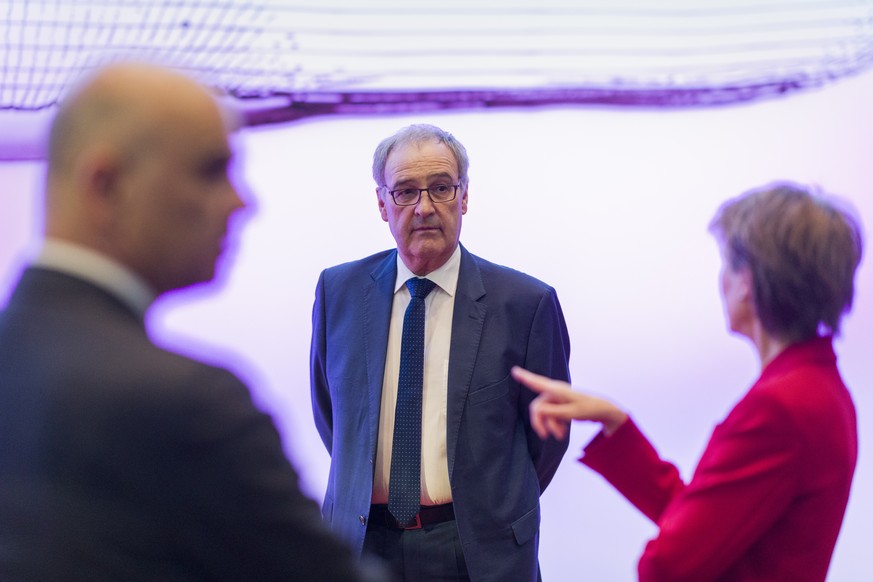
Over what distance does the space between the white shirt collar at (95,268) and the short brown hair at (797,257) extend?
939 millimetres

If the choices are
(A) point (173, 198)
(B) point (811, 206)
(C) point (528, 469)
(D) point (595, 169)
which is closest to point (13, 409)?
(A) point (173, 198)

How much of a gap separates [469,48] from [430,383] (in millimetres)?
1364

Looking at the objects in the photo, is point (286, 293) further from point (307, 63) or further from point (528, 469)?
point (528, 469)

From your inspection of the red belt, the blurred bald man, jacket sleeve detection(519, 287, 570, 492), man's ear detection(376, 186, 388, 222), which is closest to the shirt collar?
man's ear detection(376, 186, 388, 222)

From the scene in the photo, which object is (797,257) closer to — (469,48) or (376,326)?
(376,326)

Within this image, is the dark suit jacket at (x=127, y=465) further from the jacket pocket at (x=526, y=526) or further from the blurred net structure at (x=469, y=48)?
the blurred net structure at (x=469, y=48)

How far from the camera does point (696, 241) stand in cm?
322

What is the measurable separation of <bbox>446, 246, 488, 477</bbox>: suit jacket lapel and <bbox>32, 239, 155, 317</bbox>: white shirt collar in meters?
1.42

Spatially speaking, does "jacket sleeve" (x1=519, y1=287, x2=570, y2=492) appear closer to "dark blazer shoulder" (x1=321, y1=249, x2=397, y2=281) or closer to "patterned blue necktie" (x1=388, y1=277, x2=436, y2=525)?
"patterned blue necktie" (x1=388, y1=277, x2=436, y2=525)

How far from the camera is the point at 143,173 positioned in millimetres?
881

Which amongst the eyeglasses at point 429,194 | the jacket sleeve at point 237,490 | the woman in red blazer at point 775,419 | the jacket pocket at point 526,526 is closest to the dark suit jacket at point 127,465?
the jacket sleeve at point 237,490

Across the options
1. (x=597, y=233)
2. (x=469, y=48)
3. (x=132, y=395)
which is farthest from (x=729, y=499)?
(x=469, y=48)

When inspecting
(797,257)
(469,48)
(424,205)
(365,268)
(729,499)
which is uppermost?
(469,48)

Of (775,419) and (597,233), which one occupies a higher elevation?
(597,233)
